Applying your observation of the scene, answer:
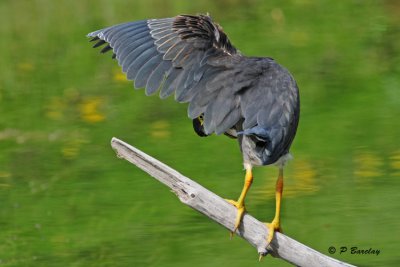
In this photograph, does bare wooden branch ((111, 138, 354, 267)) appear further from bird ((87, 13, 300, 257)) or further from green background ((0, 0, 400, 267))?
green background ((0, 0, 400, 267))

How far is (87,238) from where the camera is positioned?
938 cm

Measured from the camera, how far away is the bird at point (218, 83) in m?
6.69

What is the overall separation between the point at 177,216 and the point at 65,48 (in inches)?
153

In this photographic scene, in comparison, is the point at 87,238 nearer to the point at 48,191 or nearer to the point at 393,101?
the point at 48,191

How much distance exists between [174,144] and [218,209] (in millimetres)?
4090

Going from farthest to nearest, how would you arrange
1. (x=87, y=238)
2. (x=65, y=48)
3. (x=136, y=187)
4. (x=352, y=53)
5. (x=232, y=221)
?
(x=65, y=48), (x=352, y=53), (x=136, y=187), (x=87, y=238), (x=232, y=221)

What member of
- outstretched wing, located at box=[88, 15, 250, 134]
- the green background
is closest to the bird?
outstretched wing, located at box=[88, 15, 250, 134]

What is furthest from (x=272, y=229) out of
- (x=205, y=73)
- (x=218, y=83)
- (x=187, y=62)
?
(x=187, y=62)

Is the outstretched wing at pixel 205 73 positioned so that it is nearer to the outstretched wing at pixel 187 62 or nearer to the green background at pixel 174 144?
the outstretched wing at pixel 187 62

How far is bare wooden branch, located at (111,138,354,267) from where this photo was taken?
6473 millimetres

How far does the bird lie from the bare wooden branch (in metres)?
0.06

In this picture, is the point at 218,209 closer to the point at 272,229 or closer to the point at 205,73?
the point at 272,229

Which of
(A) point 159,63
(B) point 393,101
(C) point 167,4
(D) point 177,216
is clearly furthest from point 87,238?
(C) point 167,4

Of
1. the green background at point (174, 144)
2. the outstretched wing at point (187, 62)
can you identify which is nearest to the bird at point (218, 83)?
the outstretched wing at point (187, 62)
